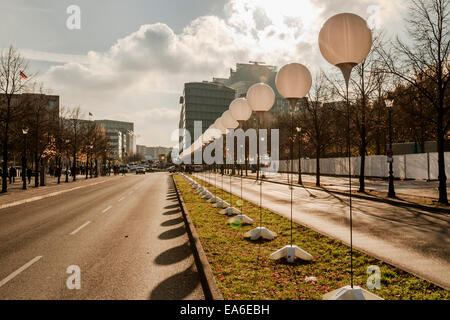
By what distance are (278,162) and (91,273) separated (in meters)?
70.1

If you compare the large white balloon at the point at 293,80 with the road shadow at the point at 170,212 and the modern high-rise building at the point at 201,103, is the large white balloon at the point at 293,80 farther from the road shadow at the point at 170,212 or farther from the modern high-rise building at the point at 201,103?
the modern high-rise building at the point at 201,103

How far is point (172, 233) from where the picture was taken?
29.2 feet

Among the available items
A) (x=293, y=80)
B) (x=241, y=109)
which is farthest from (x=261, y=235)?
(x=241, y=109)

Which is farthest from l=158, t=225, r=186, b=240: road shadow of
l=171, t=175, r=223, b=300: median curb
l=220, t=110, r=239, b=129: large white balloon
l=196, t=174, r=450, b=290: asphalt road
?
l=220, t=110, r=239, b=129: large white balloon

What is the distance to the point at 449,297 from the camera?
4.12 meters

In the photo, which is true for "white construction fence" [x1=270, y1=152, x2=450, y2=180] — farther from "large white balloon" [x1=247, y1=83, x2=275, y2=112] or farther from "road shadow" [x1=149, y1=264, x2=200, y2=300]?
"road shadow" [x1=149, y1=264, x2=200, y2=300]

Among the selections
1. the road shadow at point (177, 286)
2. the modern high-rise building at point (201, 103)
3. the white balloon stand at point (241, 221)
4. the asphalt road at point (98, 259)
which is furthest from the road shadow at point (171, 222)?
the modern high-rise building at point (201, 103)

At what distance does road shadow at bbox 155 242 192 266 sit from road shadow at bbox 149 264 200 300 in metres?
0.73

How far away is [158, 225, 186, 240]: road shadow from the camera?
330 inches

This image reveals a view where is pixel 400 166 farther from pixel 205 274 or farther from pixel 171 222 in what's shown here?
pixel 205 274

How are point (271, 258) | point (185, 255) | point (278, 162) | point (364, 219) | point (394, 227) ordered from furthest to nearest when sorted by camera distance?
point (278, 162), point (364, 219), point (394, 227), point (185, 255), point (271, 258)

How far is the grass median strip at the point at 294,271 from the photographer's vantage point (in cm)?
430
